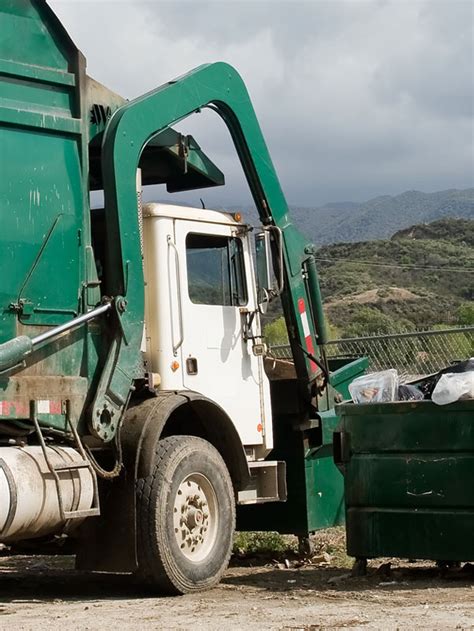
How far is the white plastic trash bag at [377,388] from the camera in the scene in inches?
361

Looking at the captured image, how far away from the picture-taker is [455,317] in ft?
130

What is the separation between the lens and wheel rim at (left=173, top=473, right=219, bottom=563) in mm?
8610

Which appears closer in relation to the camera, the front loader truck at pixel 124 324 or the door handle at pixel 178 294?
the front loader truck at pixel 124 324

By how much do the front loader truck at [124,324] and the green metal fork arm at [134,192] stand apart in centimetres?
1

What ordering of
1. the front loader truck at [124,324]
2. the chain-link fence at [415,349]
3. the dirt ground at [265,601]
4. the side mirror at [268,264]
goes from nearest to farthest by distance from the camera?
1. the dirt ground at [265,601]
2. the front loader truck at [124,324]
3. the side mirror at [268,264]
4. the chain-link fence at [415,349]

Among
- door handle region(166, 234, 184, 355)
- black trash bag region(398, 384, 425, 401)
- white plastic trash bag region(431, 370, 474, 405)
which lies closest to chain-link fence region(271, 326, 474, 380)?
black trash bag region(398, 384, 425, 401)

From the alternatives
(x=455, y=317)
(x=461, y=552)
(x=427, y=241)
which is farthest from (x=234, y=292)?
(x=427, y=241)

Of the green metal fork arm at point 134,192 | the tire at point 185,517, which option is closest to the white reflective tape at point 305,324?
the green metal fork arm at point 134,192

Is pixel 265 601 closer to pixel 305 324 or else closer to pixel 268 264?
pixel 268 264

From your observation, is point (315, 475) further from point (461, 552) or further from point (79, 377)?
point (79, 377)

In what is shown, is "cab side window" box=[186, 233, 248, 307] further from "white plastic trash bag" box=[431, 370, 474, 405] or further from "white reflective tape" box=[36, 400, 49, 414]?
"white plastic trash bag" box=[431, 370, 474, 405]

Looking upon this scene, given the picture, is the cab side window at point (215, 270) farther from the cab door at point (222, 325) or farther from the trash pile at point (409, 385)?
the trash pile at point (409, 385)

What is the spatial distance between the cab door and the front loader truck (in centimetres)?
2

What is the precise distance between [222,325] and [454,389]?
1.92 metres
